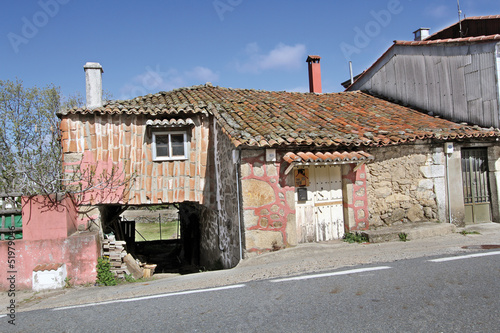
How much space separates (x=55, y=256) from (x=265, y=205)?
198 inches

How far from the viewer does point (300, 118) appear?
988 cm

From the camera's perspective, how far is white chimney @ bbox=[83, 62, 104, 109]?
9898mm

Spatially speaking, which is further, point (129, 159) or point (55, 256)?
point (129, 159)

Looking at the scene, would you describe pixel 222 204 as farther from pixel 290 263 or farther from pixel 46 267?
pixel 46 267

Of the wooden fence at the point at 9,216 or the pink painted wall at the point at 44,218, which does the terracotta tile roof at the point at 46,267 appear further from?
the wooden fence at the point at 9,216

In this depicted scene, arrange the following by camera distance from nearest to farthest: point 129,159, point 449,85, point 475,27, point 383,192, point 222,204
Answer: point 383,192 → point 129,159 → point 222,204 → point 449,85 → point 475,27

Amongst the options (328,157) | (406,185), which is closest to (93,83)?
(328,157)

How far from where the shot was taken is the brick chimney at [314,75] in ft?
49.1

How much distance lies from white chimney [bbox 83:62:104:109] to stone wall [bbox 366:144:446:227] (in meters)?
7.69

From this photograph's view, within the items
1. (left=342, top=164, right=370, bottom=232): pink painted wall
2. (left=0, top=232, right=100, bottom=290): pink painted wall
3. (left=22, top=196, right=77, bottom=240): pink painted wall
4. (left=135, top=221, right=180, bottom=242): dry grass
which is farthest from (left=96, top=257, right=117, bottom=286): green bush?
(left=135, top=221, right=180, bottom=242): dry grass

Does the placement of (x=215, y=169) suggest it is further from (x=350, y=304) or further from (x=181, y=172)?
(x=350, y=304)

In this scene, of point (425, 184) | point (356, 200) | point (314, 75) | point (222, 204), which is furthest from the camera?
point (314, 75)

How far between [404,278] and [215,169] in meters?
6.16

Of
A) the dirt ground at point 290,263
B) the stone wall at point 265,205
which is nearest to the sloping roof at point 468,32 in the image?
the dirt ground at point 290,263
